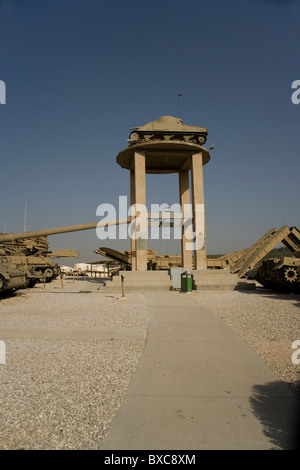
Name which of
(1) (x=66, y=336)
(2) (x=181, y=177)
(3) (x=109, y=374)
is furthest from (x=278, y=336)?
(2) (x=181, y=177)

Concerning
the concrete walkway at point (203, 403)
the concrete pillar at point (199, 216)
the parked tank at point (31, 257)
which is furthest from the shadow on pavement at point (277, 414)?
the parked tank at point (31, 257)

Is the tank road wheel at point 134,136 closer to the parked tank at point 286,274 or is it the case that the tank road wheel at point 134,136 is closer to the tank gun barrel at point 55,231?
the tank gun barrel at point 55,231

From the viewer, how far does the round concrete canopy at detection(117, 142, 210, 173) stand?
73.3ft

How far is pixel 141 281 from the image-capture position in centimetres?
1870

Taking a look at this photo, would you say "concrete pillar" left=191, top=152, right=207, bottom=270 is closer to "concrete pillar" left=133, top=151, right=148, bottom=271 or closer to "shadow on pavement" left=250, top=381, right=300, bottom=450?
"concrete pillar" left=133, top=151, right=148, bottom=271

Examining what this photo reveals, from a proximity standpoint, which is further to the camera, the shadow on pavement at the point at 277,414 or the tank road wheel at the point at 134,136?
the tank road wheel at the point at 134,136

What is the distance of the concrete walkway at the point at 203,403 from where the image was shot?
259cm

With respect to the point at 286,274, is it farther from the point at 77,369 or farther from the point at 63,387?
the point at 63,387

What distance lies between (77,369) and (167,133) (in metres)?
21.2

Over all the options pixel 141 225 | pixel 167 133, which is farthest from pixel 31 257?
pixel 167 133

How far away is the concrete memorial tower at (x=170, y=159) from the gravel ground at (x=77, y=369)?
12.4 metres

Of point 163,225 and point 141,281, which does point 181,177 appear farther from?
point 141,281

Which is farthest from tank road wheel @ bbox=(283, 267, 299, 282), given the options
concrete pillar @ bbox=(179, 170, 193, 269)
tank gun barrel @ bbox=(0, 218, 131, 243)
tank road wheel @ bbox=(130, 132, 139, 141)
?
tank road wheel @ bbox=(130, 132, 139, 141)

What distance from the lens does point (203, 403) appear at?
3289 millimetres
